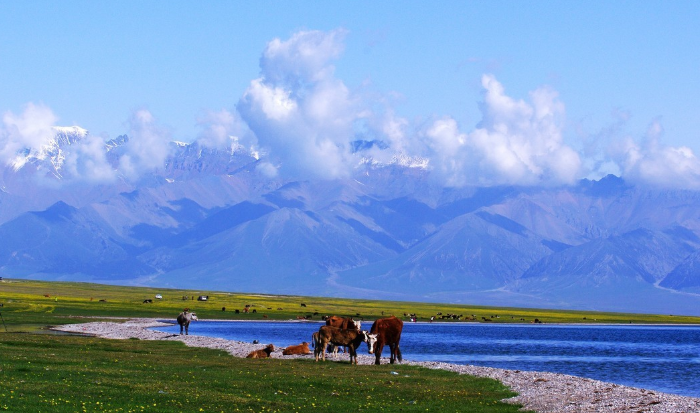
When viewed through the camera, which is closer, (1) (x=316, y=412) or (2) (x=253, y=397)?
(1) (x=316, y=412)

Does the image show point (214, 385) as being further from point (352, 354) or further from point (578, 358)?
point (578, 358)

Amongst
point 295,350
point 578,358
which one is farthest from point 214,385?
point 578,358

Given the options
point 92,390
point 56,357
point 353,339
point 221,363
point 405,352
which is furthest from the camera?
point 405,352

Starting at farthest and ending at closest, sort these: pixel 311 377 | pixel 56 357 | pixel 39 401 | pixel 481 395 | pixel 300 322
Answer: pixel 300 322, pixel 56 357, pixel 311 377, pixel 481 395, pixel 39 401

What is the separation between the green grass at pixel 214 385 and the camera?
104 feet

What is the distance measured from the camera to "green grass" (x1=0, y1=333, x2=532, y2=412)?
104 feet

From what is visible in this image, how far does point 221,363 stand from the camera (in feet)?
158

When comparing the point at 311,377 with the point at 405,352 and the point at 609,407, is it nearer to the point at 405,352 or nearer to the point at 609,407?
the point at 609,407

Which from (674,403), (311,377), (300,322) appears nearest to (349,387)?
(311,377)

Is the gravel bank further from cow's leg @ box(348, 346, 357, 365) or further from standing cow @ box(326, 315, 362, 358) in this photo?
cow's leg @ box(348, 346, 357, 365)

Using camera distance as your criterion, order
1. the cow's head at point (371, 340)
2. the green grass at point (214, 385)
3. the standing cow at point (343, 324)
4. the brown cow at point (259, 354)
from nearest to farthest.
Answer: the green grass at point (214, 385) < the cow's head at point (371, 340) < the brown cow at point (259, 354) < the standing cow at point (343, 324)

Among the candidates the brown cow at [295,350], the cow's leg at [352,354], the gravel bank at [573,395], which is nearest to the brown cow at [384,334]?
the cow's leg at [352,354]

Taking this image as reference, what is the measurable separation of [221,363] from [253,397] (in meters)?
14.0

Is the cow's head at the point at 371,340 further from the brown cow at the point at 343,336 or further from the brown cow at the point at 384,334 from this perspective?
the brown cow at the point at 343,336
